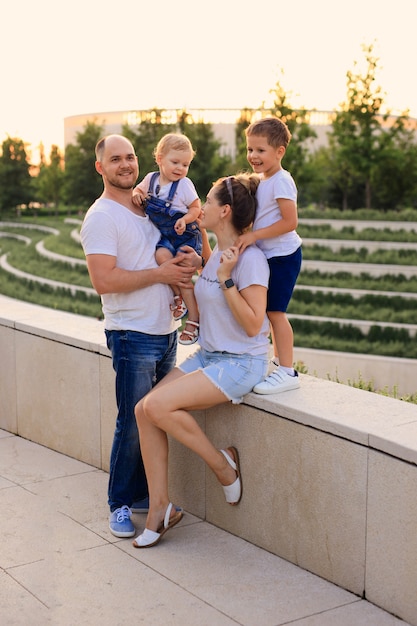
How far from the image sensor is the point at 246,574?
167 inches

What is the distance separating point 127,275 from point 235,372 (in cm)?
78

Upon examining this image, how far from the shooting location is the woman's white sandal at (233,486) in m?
4.60

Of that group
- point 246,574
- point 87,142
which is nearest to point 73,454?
point 246,574

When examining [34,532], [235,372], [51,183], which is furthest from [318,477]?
[51,183]

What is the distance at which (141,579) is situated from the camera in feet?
13.7

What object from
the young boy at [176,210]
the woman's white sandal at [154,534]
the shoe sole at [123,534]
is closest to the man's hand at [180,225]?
the young boy at [176,210]

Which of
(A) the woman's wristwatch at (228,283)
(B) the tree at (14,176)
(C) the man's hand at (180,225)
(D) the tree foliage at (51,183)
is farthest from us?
(D) the tree foliage at (51,183)

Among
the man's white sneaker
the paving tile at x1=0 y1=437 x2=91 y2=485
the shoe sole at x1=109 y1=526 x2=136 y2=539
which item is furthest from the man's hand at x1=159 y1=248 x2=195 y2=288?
the paving tile at x1=0 y1=437 x2=91 y2=485

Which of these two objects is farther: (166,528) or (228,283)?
(166,528)

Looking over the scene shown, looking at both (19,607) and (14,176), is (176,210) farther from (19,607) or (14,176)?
(14,176)

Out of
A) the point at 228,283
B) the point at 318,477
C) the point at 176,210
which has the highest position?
the point at 176,210

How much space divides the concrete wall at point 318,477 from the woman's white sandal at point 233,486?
4 cm

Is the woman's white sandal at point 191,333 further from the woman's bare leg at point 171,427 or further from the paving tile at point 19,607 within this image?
the paving tile at point 19,607

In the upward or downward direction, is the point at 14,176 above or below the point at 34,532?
above
